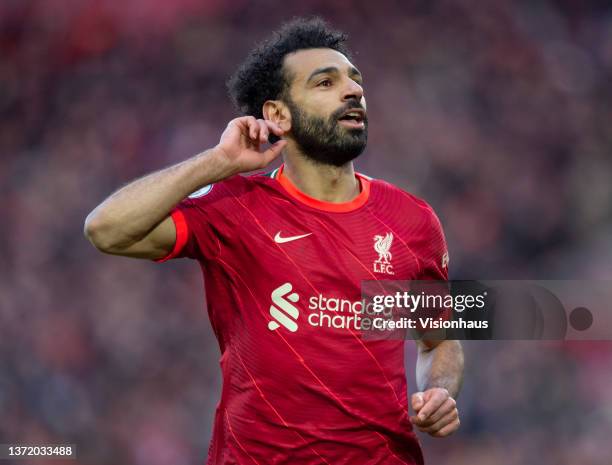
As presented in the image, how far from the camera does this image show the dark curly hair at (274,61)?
143 inches

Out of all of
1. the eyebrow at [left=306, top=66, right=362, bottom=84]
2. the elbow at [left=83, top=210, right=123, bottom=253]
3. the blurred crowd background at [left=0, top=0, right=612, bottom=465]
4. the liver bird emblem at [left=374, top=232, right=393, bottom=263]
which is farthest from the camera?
the blurred crowd background at [left=0, top=0, right=612, bottom=465]

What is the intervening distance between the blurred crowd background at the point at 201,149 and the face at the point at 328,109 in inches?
127

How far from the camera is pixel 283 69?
142 inches

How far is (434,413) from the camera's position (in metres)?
2.73

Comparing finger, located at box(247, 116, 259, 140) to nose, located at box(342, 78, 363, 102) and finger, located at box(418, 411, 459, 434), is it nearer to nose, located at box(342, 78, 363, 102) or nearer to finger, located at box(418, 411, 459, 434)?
nose, located at box(342, 78, 363, 102)

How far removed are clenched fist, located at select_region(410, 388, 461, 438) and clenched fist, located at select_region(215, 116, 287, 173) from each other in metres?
0.99

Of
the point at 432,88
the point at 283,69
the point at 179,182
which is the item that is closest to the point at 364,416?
the point at 179,182

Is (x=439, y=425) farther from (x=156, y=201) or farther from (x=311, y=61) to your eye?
(x=311, y=61)

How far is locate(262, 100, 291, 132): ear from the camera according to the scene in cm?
347

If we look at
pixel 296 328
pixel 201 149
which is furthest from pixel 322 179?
pixel 201 149

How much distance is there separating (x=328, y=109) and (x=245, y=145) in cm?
46

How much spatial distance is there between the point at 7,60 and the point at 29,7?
0.48 m

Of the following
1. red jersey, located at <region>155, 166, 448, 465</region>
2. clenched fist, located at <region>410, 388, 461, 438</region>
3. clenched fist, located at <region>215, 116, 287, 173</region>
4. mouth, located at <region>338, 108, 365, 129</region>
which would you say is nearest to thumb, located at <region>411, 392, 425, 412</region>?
clenched fist, located at <region>410, 388, 461, 438</region>

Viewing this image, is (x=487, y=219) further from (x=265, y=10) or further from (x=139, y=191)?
(x=139, y=191)
